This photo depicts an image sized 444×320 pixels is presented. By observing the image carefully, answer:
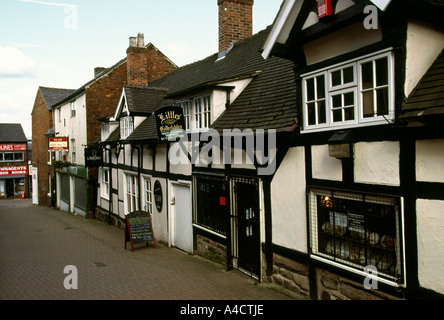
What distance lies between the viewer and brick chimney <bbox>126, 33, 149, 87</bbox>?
1959 centimetres

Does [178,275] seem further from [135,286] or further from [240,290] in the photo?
[240,290]

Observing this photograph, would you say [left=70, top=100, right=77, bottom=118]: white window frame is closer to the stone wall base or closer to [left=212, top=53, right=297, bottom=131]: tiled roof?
the stone wall base

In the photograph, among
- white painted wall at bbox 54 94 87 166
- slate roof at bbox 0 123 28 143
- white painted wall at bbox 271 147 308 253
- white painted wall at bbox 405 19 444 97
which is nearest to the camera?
white painted wall at bbox 405 19 444 97

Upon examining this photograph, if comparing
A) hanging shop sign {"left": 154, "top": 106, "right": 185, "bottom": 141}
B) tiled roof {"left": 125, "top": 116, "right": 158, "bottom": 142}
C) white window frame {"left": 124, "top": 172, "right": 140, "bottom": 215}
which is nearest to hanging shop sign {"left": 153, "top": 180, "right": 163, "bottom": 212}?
tiled roof {"left": 125, "top": 116, "right": 158, "bottom": 142}

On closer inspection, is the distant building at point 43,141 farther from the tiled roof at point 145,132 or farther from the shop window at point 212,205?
the shop window at point 212,205

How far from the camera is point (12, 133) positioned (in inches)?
1955

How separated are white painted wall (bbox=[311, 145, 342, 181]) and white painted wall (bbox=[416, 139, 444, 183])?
4.34 ft

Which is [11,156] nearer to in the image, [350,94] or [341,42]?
[341,42]

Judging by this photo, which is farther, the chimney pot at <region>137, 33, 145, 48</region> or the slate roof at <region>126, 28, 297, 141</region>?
the chimney pot at <region>137, 33, 145, 48</region>

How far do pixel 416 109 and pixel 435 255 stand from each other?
1.83 m

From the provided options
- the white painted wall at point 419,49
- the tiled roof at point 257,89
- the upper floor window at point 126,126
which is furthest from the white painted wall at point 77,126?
the white painted wall at point 419,49

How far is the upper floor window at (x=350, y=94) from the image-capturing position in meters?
5.07

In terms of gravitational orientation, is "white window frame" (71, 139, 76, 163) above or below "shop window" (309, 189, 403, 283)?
above

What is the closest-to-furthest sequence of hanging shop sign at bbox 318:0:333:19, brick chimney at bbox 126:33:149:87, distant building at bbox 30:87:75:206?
hanging shop sign at bbox 318:0:333:19
brick chimney at bbox 126:33:149:87
distant building at bbox 30:87:75:206
